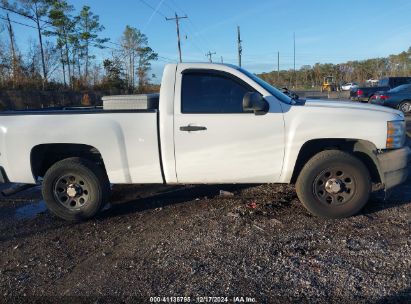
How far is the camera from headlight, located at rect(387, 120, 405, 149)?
4879mm

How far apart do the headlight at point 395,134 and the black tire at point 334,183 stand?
0.45 metres

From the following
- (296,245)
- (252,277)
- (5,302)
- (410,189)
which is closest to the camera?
(5,302)

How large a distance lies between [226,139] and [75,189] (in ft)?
6.97

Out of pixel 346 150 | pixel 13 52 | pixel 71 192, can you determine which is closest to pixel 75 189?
pixel 71 192

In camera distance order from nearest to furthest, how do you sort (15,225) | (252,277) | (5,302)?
(5,302) < (252,277) < (15,225)

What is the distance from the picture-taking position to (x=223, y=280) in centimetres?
353

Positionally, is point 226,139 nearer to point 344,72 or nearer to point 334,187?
point 334,187

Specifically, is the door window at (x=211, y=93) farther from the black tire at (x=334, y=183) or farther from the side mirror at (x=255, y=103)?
the black tire at (x=334, y=183)

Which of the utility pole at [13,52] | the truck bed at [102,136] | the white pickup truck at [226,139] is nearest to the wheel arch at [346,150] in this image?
the white pickup truck at [226,139]

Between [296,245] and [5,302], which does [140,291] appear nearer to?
[5,302]

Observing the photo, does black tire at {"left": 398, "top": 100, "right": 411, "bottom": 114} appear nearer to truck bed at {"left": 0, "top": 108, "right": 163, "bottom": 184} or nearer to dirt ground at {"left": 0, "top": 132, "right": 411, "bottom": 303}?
dirt ground at {"left": 0, "top": 132, "right": 411, "bottom": 303}

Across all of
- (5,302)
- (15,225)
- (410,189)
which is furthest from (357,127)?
(15,225)

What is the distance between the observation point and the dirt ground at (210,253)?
3.38 metres

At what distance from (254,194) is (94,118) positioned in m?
2.73
